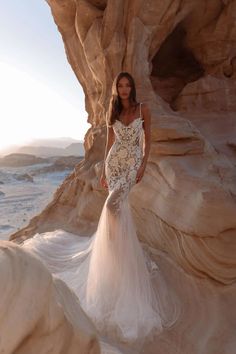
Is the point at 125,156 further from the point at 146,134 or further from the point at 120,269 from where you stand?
the point at 120,269

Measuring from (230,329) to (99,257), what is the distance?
1252 millimetres

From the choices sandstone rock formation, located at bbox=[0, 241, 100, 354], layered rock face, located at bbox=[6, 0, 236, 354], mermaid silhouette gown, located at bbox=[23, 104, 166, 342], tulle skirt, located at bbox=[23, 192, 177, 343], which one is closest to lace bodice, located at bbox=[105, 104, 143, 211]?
mermaid silhouette gown, located at bbox=[23, 104, 166, 342]

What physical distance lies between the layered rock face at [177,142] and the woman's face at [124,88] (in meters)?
0.95

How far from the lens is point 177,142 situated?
401 cm

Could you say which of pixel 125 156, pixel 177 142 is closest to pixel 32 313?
pixel 125 156

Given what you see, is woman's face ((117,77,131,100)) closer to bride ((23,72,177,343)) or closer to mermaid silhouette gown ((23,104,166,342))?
bride ((23,72,177,343))

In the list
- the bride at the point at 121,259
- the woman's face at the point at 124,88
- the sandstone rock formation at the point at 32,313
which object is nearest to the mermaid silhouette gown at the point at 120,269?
the bride at the point at 121,259

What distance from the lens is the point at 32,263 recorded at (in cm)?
117

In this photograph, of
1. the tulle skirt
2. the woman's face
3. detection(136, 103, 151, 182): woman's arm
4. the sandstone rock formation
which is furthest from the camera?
detection(136, 103, 151, 182): woman's arm

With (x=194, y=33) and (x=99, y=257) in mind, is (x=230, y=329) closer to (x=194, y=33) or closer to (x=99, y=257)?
(x=99, y=257)

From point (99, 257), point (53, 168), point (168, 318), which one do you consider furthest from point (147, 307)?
point (53, 168)

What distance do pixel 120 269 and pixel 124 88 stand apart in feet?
5.34

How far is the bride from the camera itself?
2.77 meters

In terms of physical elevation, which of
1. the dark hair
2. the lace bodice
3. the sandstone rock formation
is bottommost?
the sandstone rock formation
